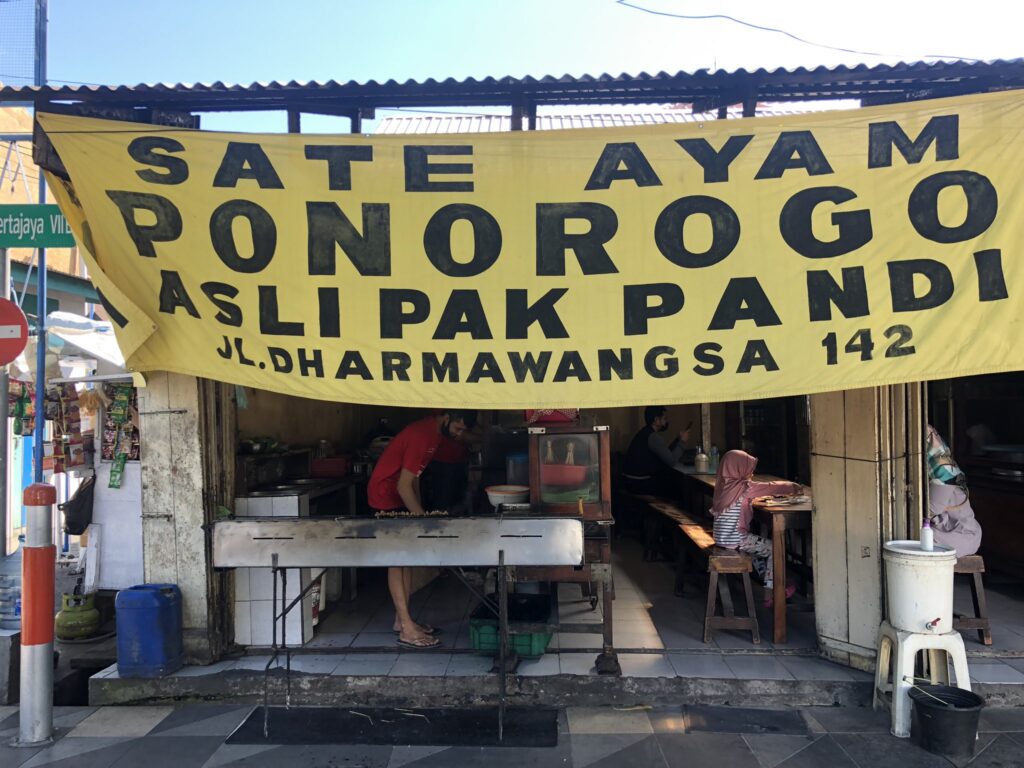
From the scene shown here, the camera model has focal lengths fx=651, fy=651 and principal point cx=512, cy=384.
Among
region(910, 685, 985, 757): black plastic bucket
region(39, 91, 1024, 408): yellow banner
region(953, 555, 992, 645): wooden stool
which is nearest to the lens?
region(910, 685, 985, 757): black plastic bucket

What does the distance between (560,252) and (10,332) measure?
3697 mm

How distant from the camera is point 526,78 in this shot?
4.38 m

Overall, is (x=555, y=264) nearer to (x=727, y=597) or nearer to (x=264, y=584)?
(x=727, y=597)

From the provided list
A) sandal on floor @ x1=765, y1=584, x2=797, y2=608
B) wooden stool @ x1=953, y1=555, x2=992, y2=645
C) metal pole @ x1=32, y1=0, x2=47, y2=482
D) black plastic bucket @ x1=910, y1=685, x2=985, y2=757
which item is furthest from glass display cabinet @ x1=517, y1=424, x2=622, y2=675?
metal pole @ x1=32, y1=0, x2=47, y2=482

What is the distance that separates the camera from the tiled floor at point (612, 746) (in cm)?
386

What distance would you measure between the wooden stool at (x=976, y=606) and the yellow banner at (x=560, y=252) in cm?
219

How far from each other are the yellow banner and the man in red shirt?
123 cm

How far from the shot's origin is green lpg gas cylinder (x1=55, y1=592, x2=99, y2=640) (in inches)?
222

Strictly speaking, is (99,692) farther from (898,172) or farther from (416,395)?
(898,172)

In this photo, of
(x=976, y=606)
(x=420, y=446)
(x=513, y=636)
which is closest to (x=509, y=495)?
(x=420, y=446)

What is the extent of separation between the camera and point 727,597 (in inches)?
207

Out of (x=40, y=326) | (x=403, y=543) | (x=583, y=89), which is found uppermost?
(x=583, y=89)

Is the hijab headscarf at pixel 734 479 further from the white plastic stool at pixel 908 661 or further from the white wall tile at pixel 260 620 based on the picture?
the white wall tile at pixel 260 620

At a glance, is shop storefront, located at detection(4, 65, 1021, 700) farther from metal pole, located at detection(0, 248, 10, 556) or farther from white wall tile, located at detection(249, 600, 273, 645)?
white wall tile, located at detection(249, 600, 273, 645)
